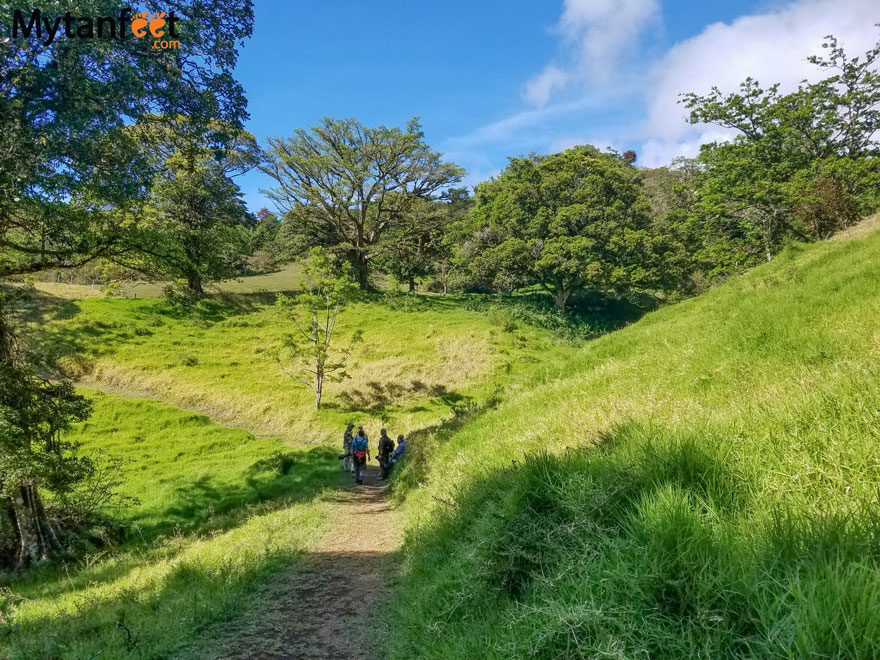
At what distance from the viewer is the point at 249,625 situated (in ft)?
16.3

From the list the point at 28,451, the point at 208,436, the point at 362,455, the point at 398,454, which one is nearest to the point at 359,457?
the point at 362,455

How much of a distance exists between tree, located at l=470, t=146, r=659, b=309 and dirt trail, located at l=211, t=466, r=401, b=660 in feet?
116

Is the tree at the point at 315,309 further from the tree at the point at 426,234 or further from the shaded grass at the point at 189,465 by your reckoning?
the tree at the point at 426,234

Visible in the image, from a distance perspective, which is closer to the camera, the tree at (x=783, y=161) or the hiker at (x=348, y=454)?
the hiker at (x=348, y=454)

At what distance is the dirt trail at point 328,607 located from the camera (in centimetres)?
445

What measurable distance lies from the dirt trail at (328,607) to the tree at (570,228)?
116 feet

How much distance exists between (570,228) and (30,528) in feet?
141

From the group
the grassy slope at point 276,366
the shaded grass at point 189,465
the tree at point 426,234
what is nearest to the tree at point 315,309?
the grassy slope at point 276,366

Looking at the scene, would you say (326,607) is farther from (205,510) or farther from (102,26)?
(102,26)

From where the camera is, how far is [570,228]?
41.5 meters

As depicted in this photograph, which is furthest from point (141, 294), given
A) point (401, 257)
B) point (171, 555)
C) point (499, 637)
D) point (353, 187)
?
point (499, 637)

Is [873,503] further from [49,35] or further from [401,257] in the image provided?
[401,257]

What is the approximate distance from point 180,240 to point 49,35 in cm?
525

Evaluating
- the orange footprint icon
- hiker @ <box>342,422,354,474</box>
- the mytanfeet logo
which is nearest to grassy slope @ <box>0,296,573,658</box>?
hiker @ <box>342,422,354,474</box>
